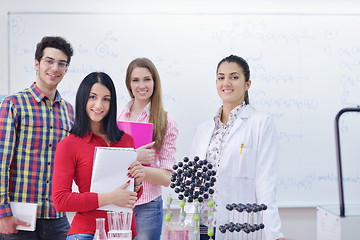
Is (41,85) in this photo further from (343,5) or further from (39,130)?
(343,5)

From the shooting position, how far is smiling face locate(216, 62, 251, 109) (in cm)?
198

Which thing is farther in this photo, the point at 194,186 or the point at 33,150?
the point at 33,150

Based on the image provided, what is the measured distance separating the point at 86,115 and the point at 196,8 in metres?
1.74

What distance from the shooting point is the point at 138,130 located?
184 cm

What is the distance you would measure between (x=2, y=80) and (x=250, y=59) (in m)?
1.88

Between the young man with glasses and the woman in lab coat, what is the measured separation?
756 mm

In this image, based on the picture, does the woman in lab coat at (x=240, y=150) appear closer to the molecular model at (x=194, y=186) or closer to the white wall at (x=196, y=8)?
the molecular model at (x=194, y=186)

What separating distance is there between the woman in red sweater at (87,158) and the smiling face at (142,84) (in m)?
0.53

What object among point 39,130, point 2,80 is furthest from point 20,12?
point 39,130

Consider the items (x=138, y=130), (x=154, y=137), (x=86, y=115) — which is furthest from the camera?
(x=154, y=137)

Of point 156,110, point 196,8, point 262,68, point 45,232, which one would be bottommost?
point 45,232

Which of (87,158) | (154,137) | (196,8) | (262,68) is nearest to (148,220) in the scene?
(154,137)

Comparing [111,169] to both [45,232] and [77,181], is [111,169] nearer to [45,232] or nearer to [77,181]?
[77,181]

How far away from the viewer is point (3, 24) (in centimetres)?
298
